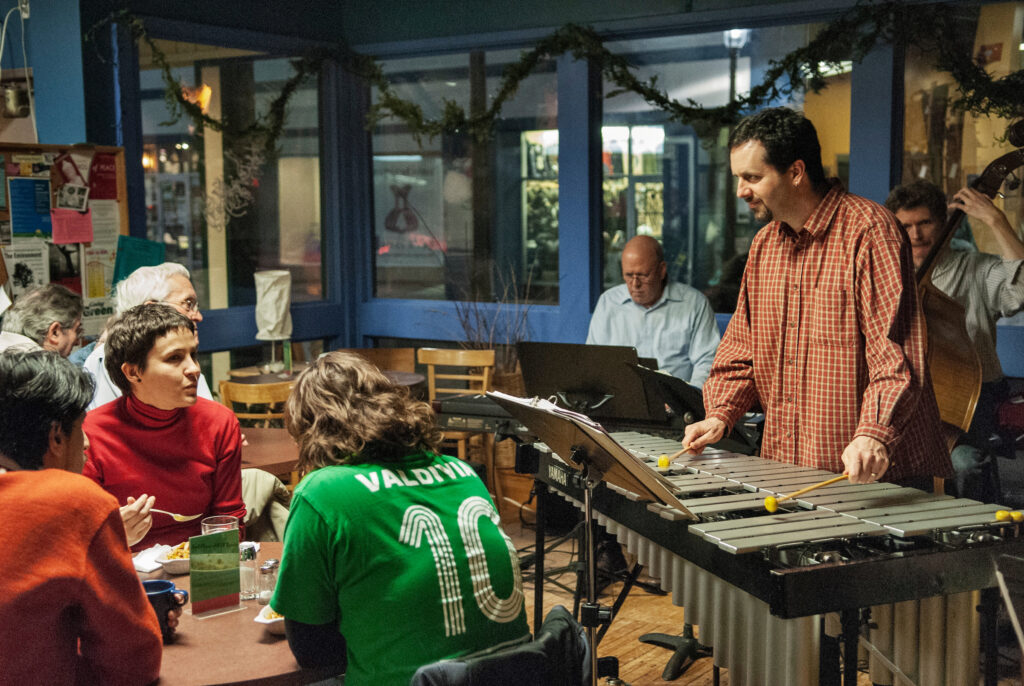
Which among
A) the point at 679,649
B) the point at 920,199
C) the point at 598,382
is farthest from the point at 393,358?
the point at 920,199

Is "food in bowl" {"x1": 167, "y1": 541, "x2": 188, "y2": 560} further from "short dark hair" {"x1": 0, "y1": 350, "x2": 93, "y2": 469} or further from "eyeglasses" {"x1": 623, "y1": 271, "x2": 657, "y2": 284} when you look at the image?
Answer: "eyeglasses" {"x1": 623, "y1": 271, "x2": 657, "y2": 284}

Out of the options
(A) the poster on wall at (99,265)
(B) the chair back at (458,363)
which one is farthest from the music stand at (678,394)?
(A) the poster on wall at (99,265)

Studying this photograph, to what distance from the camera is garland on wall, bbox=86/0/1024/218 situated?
4.83 metres

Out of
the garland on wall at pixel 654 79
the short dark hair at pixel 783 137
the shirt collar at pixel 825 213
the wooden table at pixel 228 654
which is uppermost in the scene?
the garland on wall at pixel 654 79

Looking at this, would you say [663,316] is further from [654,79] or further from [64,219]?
[64,219]

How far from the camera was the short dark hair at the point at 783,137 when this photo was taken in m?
2.69

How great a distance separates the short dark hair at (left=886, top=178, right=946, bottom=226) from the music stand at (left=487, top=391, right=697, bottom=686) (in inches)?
87.3

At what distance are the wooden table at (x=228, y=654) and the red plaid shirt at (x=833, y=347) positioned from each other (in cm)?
143

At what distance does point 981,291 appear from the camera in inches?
165

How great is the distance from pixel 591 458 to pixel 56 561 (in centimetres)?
117

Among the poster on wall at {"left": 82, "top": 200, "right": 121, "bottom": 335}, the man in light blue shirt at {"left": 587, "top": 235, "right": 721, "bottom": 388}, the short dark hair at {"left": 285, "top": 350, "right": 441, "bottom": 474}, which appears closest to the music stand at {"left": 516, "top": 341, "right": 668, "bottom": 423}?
the man in light blue shirt at {"left": 587, "top": 235, "right": 721, "bottom": 388}

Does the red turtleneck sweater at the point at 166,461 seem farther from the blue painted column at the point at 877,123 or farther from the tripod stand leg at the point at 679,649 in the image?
the blue painted column at the point at 877,123

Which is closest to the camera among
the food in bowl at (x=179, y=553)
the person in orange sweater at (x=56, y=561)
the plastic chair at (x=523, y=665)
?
the person in orange sweater at (x=56, y=561)

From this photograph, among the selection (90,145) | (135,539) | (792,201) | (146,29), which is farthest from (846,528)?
(146,29)
